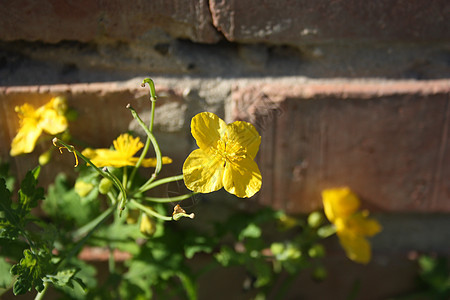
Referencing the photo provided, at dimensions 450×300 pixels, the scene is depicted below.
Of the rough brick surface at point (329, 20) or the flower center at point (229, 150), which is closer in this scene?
the flower center at point (229, 150)

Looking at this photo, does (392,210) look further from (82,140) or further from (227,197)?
(82,140)

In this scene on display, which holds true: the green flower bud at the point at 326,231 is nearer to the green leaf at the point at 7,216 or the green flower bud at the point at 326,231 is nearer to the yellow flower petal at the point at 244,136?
the yellow flower petal at the point at 244,136

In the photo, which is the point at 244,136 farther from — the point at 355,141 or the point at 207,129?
the point at 355,141

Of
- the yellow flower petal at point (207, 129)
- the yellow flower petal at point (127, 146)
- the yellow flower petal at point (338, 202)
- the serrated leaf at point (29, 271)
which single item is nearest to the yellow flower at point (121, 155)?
the yellow flower petal at point (127, 146)

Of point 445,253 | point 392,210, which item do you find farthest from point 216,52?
point 445,253

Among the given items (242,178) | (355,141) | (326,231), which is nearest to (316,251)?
(326,231)

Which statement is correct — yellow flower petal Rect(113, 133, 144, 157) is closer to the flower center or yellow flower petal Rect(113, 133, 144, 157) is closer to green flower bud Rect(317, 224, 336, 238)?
the flower center

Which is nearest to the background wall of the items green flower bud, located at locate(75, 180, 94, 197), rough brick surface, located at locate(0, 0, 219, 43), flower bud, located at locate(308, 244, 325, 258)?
rough brick surface, located at locate(0, 0, 219, 43)
